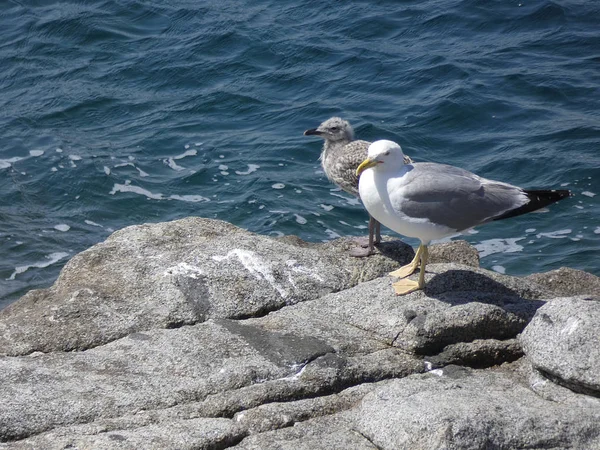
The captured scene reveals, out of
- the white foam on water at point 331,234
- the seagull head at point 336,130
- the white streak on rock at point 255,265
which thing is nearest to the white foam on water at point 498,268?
the white foam on water at point 331,234

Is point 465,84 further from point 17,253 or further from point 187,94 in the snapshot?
point 17,253

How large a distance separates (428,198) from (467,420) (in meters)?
1.87

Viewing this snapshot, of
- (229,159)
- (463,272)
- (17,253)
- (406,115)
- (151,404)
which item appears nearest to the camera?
(151,404)

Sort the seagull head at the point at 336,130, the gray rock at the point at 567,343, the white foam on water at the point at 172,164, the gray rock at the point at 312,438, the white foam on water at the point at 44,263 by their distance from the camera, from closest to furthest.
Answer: the gray rock at the point at 312,438 < the gray rock at the point at 567,343 < the seagull head at the point at 336,130 < the white foam on water at the point at 44,263 < the white foam on water at the point at 172,164

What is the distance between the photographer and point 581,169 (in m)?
10.5

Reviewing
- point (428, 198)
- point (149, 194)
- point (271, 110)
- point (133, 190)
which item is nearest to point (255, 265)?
point (428, 198)

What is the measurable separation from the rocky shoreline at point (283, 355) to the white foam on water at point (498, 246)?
304 centimetres

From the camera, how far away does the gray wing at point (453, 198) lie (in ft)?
17.6

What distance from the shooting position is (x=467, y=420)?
3.81 meters

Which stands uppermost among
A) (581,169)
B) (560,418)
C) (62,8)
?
(62,8)

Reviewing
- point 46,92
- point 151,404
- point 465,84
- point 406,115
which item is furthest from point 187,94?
point 151,404

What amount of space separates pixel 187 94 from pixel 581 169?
6045mm

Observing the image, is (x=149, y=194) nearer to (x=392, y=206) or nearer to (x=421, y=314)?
(x=392, y=206)

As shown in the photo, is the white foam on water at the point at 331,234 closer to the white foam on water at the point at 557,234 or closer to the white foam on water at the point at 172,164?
the white foam on water at the point at 557,234
